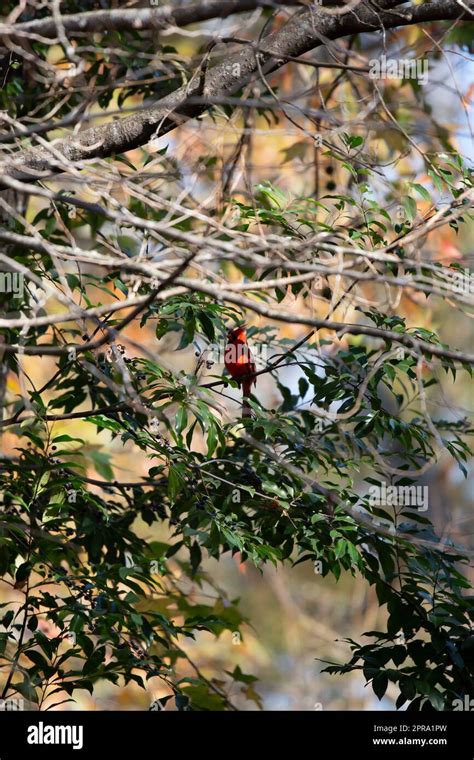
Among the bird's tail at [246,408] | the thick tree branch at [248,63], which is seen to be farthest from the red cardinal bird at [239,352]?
the thick tree branch at [248,63]

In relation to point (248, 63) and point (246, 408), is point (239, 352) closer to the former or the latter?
point (246, 408)

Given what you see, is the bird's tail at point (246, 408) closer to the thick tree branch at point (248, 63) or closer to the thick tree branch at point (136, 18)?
the thick tree branch at point (248, 63)

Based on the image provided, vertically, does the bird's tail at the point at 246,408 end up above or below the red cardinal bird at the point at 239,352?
below

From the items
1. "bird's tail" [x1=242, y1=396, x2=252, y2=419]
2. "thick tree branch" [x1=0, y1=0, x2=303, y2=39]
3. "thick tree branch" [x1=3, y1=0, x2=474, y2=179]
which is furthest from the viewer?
"bird's tail" [x1=242, y1=396, x2=252, y2=419]

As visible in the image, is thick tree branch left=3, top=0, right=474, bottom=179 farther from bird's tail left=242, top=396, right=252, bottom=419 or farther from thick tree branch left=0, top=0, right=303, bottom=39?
bird's tail left=242, top=396, right=252, bottom=419

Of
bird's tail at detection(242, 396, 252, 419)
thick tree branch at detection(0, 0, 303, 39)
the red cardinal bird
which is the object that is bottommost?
bird's tail at detection(242, 396, 252, 419)

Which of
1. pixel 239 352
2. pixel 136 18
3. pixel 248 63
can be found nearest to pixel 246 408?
pixel 239 352

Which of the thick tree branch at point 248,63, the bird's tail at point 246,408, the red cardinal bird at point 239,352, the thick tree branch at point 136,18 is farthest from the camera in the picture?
the red cardinal bird at point 239,352

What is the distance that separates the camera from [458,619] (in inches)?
94.0

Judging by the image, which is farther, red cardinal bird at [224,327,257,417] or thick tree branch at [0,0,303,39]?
red cardinal bird at [224,327,257,417]

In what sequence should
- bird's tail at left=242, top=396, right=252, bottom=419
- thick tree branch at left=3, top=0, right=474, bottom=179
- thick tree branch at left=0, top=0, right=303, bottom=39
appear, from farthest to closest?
bird's tail at left=242, top=396, right=252, bottom=419
thick tree branch at left=3, top=0, right=474, bottom=179
thick tree branch at left=0, top=0, right=303, bottom=39

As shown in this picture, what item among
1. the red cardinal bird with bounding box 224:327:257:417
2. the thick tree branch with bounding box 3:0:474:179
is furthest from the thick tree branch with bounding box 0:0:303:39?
the red cardinal bird with bounding box 224:327:257:417

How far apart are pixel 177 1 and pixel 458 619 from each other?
8.50 feet
